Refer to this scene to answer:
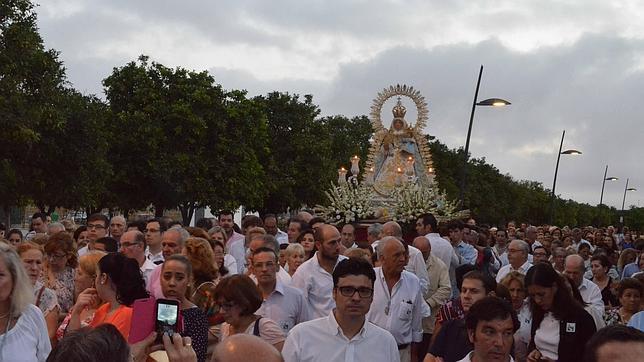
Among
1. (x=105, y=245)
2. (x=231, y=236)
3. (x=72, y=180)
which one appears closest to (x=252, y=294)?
(x=105, y=245)

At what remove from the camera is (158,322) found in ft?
15.6

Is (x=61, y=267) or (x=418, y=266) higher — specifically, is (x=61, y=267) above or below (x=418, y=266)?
below

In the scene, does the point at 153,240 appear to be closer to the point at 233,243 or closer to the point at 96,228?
the point at 96,228

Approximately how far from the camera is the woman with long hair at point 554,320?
700 cm

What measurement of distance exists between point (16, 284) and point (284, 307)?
264 cm

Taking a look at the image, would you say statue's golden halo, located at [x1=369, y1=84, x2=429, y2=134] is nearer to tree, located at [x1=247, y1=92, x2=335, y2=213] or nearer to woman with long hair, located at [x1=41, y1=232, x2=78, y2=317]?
tree, located at [x1=247, y1=92, x2=335, y2=213]

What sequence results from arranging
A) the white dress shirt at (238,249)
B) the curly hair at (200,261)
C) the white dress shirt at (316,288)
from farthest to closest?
1. the white dress shirt at (238,249)
2. the white dress shirt at (316,288)
3. the curly hair at (200,261)

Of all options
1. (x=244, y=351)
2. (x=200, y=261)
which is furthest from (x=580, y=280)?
(x=244, y=351)

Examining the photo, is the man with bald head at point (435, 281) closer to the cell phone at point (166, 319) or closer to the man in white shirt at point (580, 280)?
the man in white shirt at point (580, 280)

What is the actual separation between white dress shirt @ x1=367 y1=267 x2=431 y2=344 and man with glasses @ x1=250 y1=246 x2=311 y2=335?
3.72 ft

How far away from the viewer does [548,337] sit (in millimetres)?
7090

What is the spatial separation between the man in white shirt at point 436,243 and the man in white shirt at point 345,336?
6.81 metres

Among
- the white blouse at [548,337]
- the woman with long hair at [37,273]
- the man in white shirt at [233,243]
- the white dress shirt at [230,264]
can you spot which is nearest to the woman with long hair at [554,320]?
the white blouse at [548,337]

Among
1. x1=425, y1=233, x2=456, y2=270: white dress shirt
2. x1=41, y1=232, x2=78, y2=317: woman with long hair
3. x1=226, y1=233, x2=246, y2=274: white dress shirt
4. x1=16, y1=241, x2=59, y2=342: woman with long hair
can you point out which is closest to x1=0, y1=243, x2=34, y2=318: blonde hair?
x1=16, y1=241, x2=59, y2=342: woman with long hair
